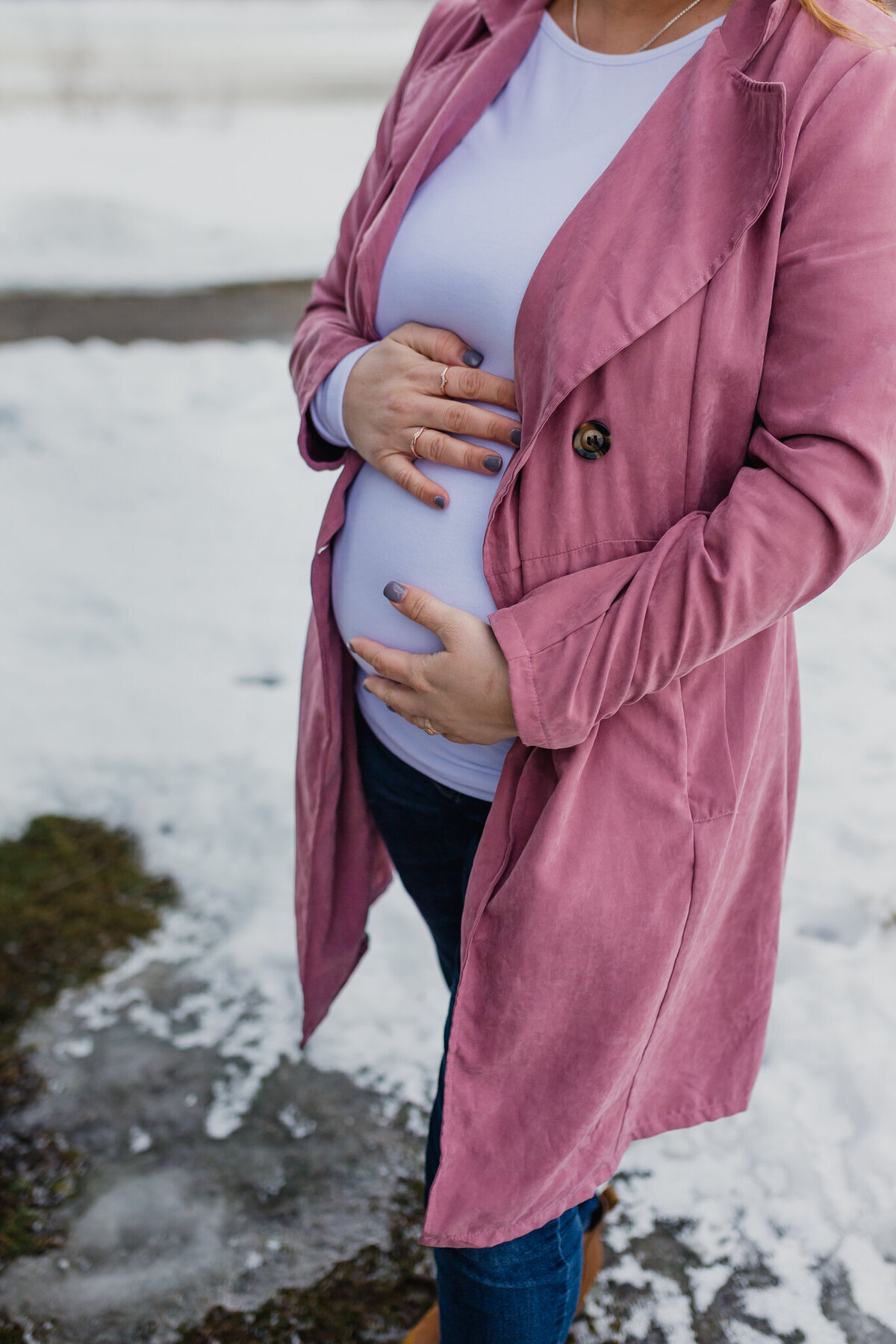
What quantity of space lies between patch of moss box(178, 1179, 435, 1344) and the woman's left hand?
3.72 feet

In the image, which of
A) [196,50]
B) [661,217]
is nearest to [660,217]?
[661,217]

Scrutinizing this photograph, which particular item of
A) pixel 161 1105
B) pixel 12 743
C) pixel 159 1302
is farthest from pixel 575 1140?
pixel 12 743

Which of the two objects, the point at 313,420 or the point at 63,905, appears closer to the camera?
the point at 313,420

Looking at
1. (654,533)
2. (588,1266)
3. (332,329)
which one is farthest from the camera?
(588,1266)

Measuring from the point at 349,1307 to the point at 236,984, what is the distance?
758mm

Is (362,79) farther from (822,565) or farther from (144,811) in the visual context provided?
(822,565)

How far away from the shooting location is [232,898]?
2.56 m

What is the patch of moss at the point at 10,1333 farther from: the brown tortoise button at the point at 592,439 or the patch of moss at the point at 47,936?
the brown tortoise button at the point at 592,439

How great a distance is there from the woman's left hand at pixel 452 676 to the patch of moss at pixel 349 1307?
3.72 feet

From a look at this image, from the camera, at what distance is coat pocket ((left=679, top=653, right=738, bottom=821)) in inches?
43.6

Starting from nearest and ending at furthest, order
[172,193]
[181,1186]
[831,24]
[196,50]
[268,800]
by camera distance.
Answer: [831,24], [181,1186], [268,800], [172,193], [196,50]

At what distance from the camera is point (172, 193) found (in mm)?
8664

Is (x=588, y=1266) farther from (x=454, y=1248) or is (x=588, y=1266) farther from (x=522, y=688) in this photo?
(x=522, y=688)

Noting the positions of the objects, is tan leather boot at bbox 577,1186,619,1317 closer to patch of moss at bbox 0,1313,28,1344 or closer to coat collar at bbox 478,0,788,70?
patch of moss at bbox 0,1313,28,1344
